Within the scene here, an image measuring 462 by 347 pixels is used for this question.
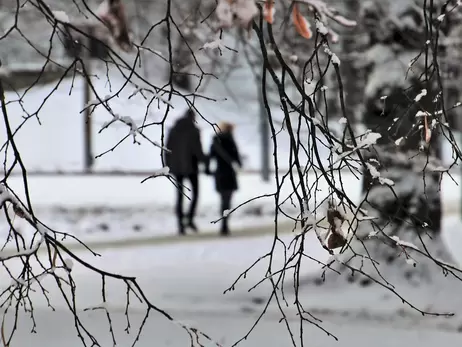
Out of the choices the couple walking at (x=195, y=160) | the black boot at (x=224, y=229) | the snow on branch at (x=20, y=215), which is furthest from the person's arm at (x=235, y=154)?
the snow on branch at (x=20, y=215)

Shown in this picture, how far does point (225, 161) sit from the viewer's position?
9258 mm

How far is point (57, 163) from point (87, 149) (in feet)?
4.45

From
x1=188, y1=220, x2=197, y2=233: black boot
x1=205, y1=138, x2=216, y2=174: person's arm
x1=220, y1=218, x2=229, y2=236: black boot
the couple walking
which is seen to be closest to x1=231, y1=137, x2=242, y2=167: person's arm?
the couple walking

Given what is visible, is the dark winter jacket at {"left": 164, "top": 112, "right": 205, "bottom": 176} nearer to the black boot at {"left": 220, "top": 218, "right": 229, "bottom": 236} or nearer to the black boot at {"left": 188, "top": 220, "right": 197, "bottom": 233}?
the black boot at {"left": 188, "top": 220, "right": 197, "bottom": 233}

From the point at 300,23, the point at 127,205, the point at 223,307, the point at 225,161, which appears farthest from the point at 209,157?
the point at 300,23

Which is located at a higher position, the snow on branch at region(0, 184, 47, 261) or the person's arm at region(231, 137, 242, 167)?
the person's arm at region(231, 137, 242, 167)

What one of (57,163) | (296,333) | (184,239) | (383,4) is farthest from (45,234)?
(57,163)

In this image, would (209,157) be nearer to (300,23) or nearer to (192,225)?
(192,225)

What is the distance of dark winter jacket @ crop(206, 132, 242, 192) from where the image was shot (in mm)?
9172

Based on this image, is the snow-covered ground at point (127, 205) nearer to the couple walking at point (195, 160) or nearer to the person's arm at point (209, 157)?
the couple walking at point (195, 160)

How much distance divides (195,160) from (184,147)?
284 mm

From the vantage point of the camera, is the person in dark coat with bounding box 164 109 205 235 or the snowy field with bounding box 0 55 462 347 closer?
the snowy field with bounding box 0 55 462 347

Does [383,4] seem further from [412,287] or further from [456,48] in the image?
[412,287]

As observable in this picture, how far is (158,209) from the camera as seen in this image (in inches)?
436
